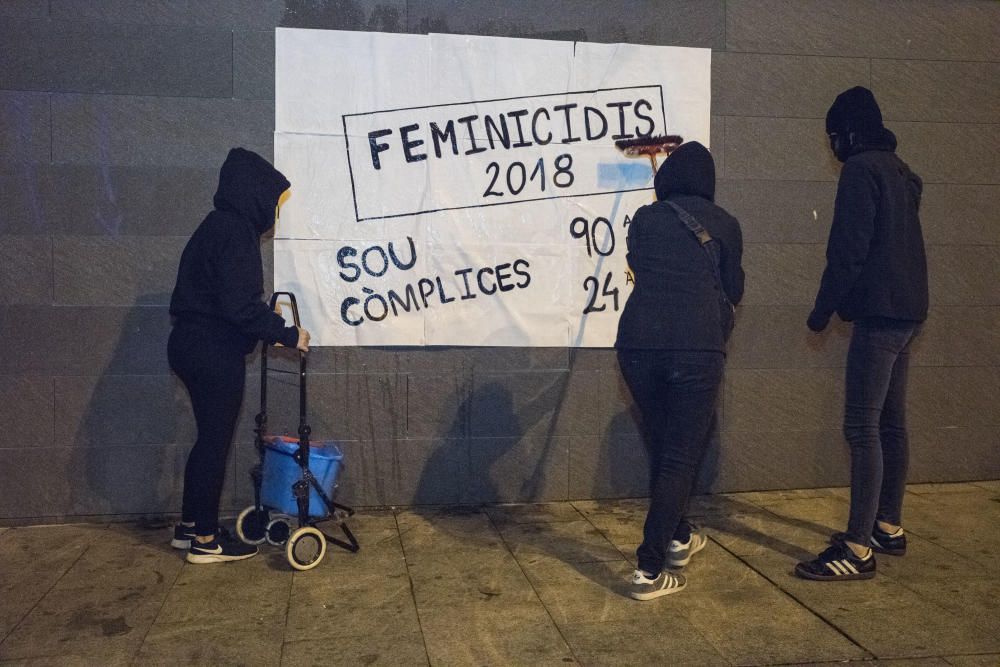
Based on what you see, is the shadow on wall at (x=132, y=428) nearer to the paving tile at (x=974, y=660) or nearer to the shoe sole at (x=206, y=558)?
the shoe sole at (x=206, y=558)

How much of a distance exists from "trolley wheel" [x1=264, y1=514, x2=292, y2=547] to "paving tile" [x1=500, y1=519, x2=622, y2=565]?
1142 mm

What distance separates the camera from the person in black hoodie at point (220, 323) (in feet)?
14.3

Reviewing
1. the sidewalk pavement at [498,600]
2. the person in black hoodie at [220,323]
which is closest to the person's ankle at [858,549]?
the sidewalk pavement at [498,600]

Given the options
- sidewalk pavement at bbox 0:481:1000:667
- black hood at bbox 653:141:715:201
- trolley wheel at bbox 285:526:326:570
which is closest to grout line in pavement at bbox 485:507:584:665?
sidewalk pavement at bbox 0:481:1000:667

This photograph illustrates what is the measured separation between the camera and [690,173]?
13.1 ft

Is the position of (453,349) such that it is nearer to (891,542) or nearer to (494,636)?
(494,636)

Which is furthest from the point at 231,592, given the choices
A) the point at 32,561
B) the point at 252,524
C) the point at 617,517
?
the point at 617,517

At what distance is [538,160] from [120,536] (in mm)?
3168

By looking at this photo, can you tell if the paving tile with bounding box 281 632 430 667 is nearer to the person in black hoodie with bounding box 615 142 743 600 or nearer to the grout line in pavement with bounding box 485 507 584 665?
the grout line in pavement with bounding box 485 507 584 665

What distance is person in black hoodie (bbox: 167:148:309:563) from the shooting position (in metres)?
4.37

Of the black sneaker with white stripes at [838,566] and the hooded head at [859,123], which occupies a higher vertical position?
the hooded head at [859,123]

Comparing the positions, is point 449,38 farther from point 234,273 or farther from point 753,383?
point 753,383

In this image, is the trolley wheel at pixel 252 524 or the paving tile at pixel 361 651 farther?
the trolley wheel at pixel 252 524

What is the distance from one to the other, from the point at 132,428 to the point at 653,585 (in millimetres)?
3065
